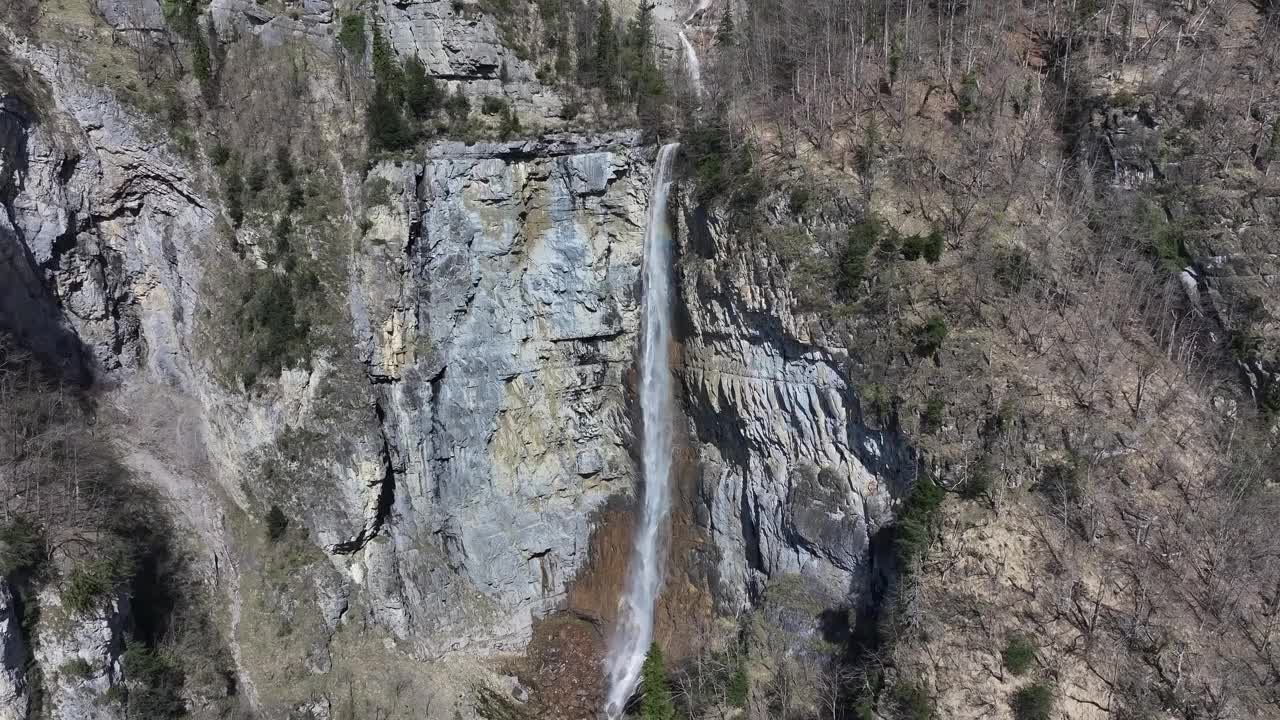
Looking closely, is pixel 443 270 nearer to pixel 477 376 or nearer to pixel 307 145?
pixel 477 376

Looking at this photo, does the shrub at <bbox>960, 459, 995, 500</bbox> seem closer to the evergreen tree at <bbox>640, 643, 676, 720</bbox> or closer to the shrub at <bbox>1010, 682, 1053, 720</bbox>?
the shrub at <bbox>1010, 682, 1053, 720</bbox>

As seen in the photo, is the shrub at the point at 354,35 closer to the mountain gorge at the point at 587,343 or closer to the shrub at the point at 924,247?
the mountain gorge at the point at 587,343

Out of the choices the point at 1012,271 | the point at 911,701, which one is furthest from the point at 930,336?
the point at 911,701

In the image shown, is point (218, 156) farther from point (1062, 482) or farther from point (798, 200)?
point (1062, 482)

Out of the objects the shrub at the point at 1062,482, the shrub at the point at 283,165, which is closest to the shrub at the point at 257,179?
the shrub at the point at 283,165

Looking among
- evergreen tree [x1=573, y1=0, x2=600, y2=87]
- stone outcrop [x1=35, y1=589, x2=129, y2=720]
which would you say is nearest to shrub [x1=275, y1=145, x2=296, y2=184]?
evergreen tree [x1=573, y1=0, x2=600, y2=87]

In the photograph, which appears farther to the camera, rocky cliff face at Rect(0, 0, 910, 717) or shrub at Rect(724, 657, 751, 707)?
rocky cliff face at Rect(0, 0, 910, 717)

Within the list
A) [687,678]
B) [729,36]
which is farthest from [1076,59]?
[687,678]
